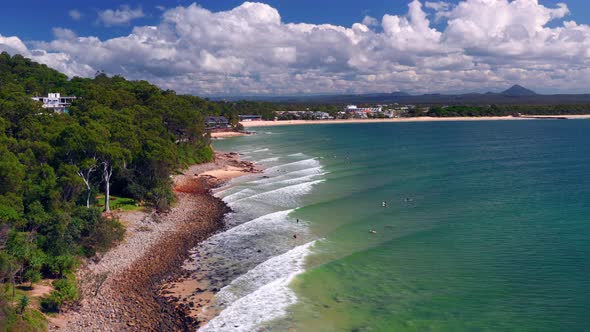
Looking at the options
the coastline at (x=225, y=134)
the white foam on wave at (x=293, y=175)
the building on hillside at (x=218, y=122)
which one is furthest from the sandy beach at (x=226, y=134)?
the white foam on wave at (x=293, y=175)

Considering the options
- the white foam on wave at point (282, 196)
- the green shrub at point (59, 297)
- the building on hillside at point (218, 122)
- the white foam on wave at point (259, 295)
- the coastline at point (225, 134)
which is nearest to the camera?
the green shrub at point (59, 297)

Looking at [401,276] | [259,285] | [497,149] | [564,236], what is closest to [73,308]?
[259,285]

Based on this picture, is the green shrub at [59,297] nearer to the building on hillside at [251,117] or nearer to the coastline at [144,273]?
the coastline at [144,273]

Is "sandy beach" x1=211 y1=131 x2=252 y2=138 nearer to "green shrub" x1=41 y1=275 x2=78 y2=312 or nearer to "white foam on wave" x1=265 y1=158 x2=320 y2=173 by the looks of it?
"white foam on wave" x1=265 y1=158 x2=320 y2=173

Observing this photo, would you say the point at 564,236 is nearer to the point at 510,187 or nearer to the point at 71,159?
the point at 510,187

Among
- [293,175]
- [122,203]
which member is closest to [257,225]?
[122,203]

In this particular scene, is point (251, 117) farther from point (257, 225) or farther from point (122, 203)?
point (257, 225)

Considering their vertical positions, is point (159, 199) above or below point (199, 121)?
below
